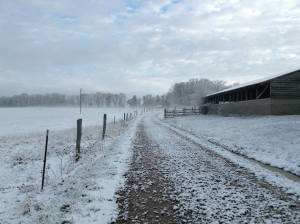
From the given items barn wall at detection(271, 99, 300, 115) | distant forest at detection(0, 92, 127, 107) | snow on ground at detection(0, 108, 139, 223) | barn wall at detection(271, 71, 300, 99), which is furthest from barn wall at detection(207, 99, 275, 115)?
distant forest at detection(0, 92, 127, 107)

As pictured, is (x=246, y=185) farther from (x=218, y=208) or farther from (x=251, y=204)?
(x=218, y=208)

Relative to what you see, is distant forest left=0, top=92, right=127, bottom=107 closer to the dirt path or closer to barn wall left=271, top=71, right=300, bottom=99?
barn wall left=271, top=71, right=300, bottom=99

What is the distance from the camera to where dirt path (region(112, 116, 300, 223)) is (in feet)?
11.3

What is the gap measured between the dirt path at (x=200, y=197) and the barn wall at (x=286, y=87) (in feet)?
56.8

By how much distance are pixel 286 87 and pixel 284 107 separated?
2.12 meters

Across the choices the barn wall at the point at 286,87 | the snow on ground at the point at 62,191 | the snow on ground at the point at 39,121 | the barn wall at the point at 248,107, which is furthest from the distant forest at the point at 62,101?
the snow on ground at the point at 62,191

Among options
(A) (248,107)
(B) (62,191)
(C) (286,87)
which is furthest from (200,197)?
(A) (248,107)

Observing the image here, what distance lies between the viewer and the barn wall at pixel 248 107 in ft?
67.7

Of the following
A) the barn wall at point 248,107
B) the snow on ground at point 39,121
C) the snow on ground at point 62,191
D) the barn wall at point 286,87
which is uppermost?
the barn wall at point 286,87

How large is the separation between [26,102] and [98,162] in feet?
562

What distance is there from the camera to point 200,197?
4188 millimetres

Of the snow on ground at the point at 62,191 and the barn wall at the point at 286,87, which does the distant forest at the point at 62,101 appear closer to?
the barn wall at the point at 286,87

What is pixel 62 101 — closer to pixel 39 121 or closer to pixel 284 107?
pixel 39 121

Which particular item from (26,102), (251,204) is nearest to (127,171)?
(251,204)
